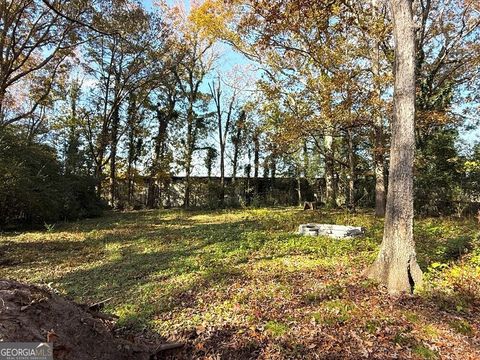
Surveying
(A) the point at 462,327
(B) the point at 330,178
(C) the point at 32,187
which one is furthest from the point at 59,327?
(B) the point at 330,178

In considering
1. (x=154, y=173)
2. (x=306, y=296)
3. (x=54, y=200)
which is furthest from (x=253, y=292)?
(x=154, y=173)

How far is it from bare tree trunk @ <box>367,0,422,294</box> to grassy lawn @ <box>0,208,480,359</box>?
315mm

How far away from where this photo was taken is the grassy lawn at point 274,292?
321 cm

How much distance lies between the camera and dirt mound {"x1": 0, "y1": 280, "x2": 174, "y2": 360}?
2.55m

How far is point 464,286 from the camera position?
4.21 m

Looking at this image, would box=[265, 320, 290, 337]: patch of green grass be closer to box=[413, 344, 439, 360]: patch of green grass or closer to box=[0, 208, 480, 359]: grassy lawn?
box=[0, 208, 480, 359]: grassy lawn

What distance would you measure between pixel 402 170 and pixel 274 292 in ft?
7.62

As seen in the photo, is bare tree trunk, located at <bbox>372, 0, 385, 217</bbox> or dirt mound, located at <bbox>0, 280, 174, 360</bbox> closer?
dirt mound, located at <bbox>0, 280, 174, 360</bbox>

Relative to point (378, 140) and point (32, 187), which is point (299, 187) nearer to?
point (378, 140)

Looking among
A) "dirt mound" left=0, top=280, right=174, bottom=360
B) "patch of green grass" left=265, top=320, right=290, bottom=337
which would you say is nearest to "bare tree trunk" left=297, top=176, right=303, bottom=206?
"patch of green grass" left=265, top=320, right=290, bottom=337

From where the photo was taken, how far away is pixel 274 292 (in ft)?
14.4

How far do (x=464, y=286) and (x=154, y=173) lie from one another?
59.7 feet

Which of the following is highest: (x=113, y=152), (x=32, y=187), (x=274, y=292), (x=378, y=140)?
(x=113, y=152)

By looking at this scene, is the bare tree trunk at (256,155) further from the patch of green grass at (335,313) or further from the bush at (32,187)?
the patch of green grass at (335,313)
